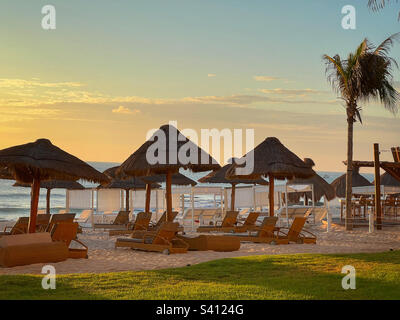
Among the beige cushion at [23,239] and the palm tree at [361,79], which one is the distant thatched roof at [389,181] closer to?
the palm tree at [361,79]

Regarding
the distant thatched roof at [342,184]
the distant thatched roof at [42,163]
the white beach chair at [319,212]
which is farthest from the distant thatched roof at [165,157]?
the distant thatched roof at [342,184]

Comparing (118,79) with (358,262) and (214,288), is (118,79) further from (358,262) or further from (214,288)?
(214,288)

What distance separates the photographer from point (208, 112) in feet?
94.0

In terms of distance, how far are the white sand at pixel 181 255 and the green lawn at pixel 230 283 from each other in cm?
106

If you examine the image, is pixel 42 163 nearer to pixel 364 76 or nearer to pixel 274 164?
pixel 274 164

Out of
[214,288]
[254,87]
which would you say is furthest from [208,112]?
[214,288]

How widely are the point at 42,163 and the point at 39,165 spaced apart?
4.1 inches

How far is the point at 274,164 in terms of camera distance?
16.2 metres

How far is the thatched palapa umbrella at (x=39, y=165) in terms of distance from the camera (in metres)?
11.8

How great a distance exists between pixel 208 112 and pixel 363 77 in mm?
11193

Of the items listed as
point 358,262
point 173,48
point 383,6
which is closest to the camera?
point 358,262

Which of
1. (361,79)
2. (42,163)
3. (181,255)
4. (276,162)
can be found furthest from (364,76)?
(42,163)

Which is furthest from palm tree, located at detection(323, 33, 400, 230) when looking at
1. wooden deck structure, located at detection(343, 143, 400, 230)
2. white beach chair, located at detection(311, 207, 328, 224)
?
A: white beach chair, located at detection(311, 207, 328, 224)
